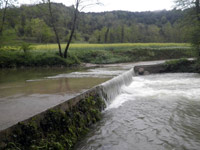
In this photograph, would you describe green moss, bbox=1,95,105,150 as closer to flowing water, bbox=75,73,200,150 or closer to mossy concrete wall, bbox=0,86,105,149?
mossy concrete wall, bbox=0,86,105,149

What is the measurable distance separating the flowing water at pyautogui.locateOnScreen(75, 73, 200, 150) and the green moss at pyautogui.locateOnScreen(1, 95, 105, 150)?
0.24 metres

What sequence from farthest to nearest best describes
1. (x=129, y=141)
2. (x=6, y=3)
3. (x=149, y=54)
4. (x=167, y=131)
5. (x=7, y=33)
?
(x=149, y=54) < (x=6, y=3) < (x=7, y=33) < (x=167, y=131) < (x=129, y=141)

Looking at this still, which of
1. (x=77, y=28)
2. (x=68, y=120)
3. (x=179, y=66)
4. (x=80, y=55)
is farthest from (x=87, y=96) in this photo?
(x=77, y=28)

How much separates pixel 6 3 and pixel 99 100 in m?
15.0

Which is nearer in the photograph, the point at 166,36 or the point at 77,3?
the point at 77,3

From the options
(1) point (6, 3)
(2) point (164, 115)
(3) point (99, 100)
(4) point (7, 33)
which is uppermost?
(1) point (6, 3)

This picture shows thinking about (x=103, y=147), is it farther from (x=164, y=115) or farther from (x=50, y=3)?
(x=50, y=3)

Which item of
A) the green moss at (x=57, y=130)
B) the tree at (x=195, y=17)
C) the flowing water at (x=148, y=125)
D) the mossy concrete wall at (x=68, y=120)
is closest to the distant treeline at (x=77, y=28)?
the tree at (x=195, y=17)

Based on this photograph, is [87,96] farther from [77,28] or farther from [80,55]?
[77,28]

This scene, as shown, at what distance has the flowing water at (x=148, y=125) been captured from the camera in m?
3.62

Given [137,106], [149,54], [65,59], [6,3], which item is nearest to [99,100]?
[137,106]

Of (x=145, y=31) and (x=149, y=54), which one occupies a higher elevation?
(x=145, y=31)

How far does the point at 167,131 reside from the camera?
4.23 metres

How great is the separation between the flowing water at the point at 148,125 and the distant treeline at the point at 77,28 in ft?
34.8
